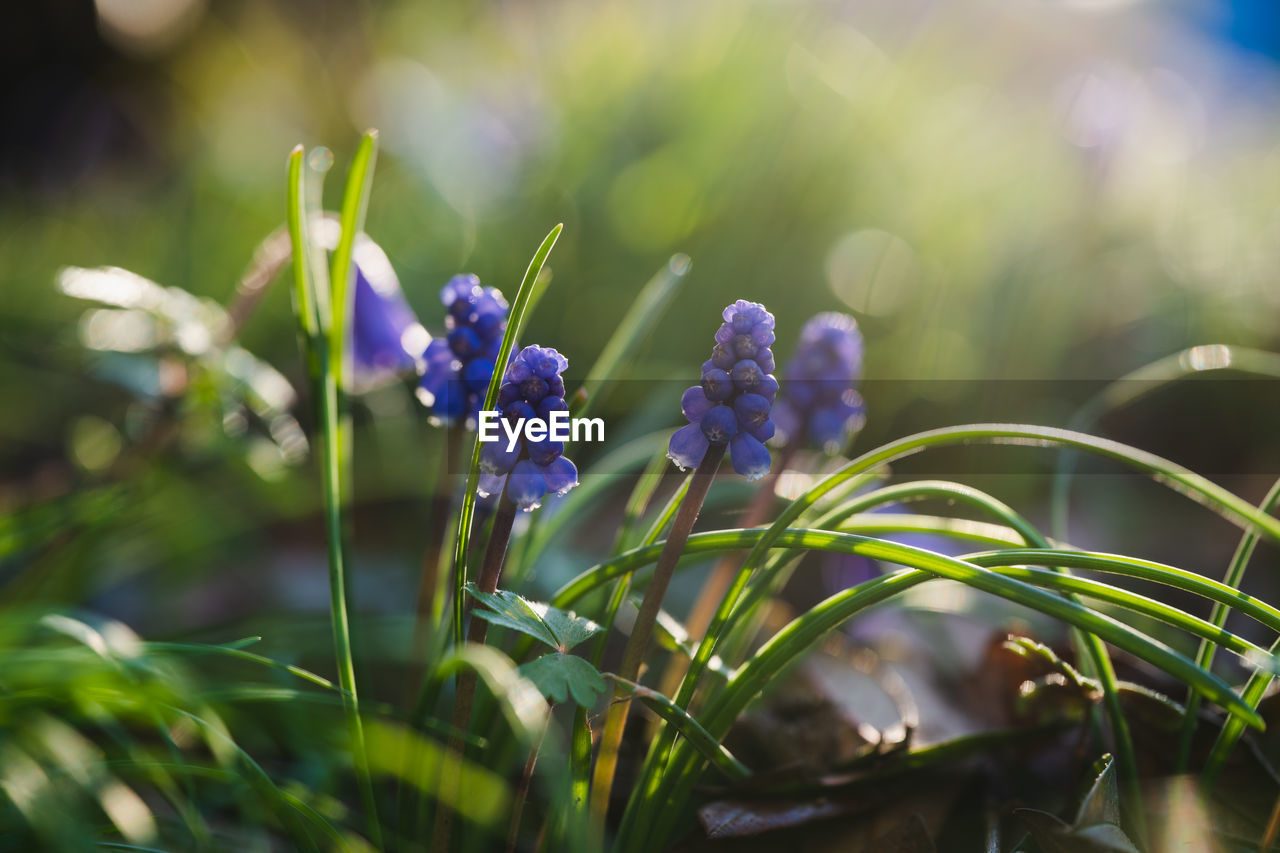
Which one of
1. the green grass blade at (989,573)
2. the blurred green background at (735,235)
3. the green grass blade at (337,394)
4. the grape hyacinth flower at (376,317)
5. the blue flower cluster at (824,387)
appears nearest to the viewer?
the green grass blade at (989,573)

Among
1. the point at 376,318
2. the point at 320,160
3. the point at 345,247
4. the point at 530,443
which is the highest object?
the point at 320,160

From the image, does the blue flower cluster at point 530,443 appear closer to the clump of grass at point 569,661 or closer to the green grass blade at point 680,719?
the clump of grass at point 569,661

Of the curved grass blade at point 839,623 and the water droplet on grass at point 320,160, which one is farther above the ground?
the water droplet on grass at point 320,160

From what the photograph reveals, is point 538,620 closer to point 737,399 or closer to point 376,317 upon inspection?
point 737,399

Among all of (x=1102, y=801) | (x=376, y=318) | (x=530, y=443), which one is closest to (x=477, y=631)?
(x=530, y=443)

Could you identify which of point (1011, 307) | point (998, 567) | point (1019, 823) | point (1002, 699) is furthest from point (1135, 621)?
point (1011, 307)

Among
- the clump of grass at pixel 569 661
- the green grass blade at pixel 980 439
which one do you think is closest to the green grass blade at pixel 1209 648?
the clump of grass at pixel 569 661

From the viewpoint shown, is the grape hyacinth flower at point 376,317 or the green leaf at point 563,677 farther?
the grape hyacinth flower at point 376,317
